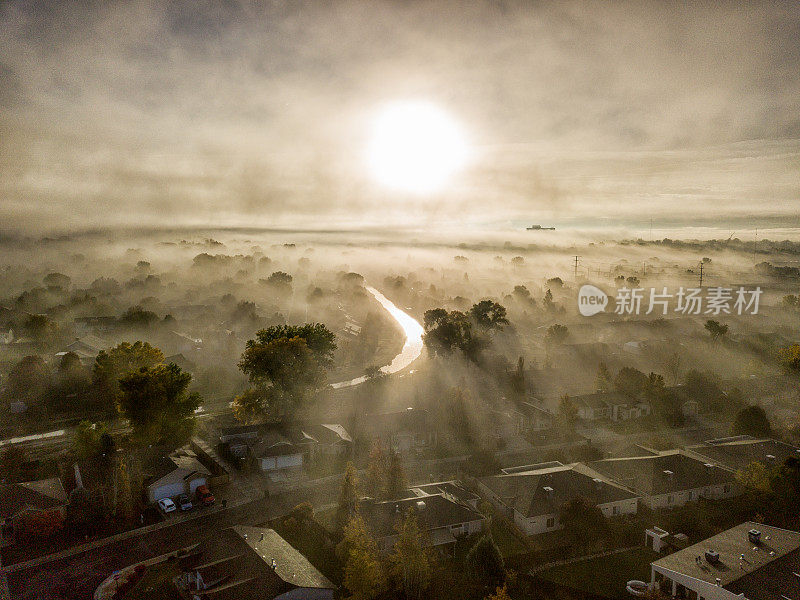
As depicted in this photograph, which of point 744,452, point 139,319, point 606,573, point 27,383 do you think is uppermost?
point 744,452

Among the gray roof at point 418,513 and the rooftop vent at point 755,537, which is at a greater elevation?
the rooftop vent at point 755,537

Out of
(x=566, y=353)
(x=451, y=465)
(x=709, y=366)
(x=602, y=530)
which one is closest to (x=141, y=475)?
(x=451, y=465)

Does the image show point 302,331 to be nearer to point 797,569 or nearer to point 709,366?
point 797,569

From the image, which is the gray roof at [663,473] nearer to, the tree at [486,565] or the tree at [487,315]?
the tree at [486,565]

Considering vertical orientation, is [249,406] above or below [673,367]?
below

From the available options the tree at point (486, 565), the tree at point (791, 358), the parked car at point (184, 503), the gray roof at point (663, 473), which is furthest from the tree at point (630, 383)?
the parked car at point (184, 503)

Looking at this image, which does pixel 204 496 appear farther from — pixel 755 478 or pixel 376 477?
pixel 755 478

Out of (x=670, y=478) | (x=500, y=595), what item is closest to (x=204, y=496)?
(x=500, y=595)
